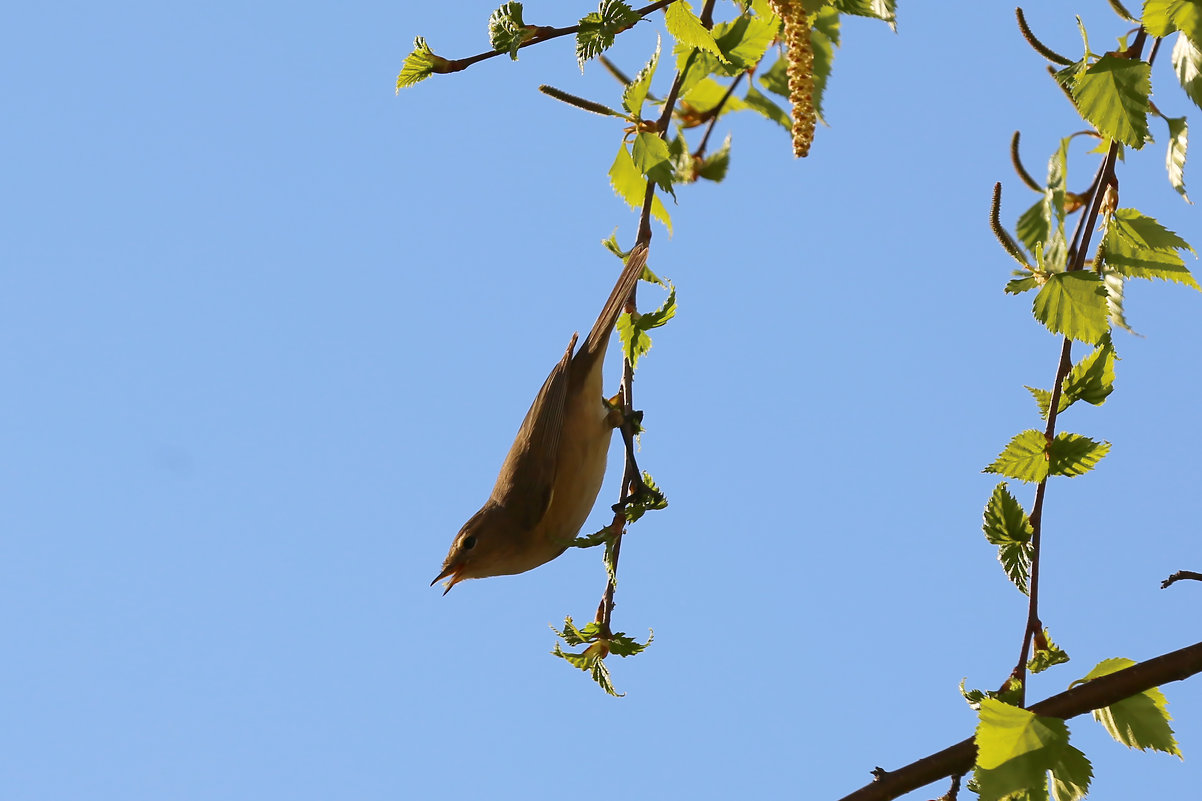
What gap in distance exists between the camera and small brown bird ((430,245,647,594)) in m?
5.12

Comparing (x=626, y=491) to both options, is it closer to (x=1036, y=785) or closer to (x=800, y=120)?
(x=800, y=120)

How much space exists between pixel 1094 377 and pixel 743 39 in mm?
1663

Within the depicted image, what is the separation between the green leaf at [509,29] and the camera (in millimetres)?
2898

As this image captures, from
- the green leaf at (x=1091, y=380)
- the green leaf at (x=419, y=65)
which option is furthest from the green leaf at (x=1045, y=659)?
the green leaf at (x=419, y=65)

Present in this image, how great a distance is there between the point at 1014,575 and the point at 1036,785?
0.67 meters

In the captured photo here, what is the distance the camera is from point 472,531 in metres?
5.18

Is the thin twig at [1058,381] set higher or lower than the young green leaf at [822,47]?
lower

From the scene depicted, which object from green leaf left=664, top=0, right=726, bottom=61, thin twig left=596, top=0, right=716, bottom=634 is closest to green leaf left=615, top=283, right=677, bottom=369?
thin twig left=596, top=0, right=716, bottom=634

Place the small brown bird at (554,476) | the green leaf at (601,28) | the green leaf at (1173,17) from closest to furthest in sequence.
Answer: the green leaf at (1173,17), the green leaf at (601,28), the small brown bird at (554,476)

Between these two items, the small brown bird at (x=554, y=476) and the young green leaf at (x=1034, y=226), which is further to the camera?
the small brown bird at (x=554, y=476)

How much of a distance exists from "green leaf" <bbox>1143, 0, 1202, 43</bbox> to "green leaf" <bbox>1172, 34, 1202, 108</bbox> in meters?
0.13

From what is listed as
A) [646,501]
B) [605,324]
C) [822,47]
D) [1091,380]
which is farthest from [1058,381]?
[605,324]

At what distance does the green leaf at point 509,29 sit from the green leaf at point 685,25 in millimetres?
397

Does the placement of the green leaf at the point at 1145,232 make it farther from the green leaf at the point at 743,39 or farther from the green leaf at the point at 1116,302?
the green leaf at the point at 743,39
